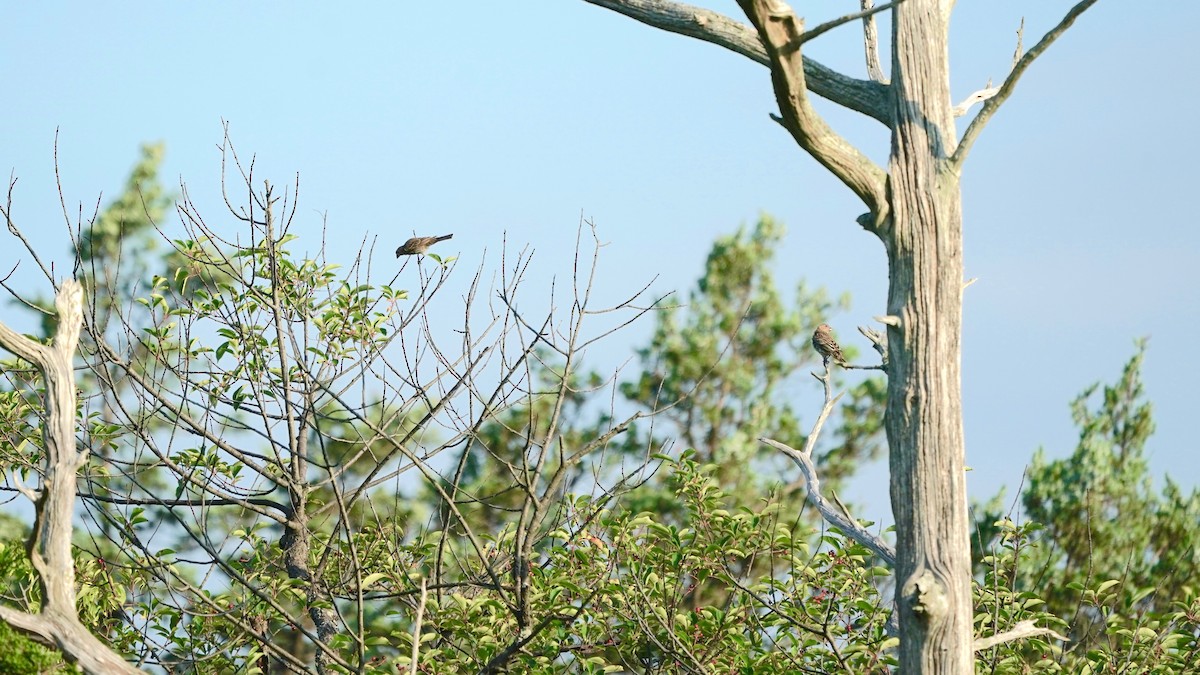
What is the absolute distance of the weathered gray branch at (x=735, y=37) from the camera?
520cm

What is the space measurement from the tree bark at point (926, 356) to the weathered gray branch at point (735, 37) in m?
0.17

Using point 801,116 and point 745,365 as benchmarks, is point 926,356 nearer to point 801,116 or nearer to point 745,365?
point 801,116

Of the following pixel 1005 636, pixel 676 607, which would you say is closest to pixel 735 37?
pixel 1005 636

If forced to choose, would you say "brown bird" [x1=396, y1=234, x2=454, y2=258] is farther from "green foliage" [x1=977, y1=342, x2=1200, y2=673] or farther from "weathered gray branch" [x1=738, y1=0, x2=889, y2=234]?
"green foliage" [x1=977, y1=342, x2=1200, y2=673]

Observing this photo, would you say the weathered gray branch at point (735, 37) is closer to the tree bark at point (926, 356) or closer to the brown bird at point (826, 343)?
the tree bark at point (926, 356)

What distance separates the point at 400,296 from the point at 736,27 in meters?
3.00

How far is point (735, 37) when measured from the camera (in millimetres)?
5195

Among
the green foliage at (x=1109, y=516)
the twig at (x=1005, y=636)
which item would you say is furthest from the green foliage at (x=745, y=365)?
the twig at (x=1005, y=636)

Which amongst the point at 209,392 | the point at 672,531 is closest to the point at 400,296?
the point at 209,392

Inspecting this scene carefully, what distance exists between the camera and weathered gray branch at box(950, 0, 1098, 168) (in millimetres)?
4645

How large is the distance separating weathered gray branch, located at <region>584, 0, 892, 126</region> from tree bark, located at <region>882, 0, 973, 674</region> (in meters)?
0.17

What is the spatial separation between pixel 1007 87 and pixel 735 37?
43.6 inches

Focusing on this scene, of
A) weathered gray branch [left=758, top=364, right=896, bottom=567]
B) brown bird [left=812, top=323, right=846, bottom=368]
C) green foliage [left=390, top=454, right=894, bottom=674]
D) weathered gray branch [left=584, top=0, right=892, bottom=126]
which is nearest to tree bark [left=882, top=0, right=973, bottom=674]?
weathered gray branch [left=584, top=0, right=892, bottom=126]

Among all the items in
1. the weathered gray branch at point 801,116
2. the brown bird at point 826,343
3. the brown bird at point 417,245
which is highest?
the brown bird at point 417,245
